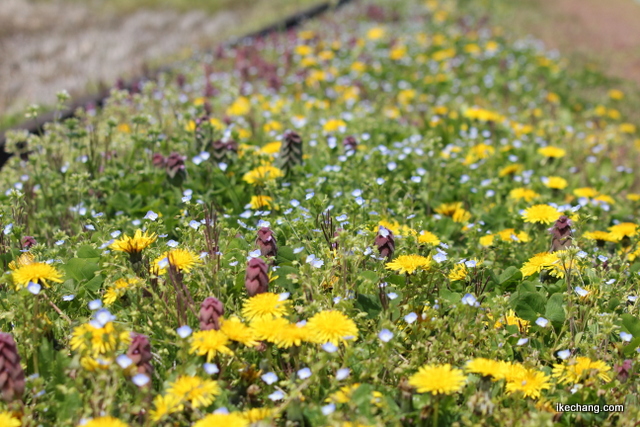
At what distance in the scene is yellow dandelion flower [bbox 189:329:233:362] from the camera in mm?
2068

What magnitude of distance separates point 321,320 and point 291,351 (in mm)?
154

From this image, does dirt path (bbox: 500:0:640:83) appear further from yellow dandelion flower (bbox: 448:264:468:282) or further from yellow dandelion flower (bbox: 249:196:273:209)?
yellow dandelion flower (bbox: 448:264:468:282)

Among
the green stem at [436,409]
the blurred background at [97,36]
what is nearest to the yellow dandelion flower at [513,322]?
the green stem at [436,409]

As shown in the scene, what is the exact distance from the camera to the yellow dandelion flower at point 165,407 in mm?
1890

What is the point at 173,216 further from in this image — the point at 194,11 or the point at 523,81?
the point at 194,11

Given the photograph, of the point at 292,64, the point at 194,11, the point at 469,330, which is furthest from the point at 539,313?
the point at 194,11

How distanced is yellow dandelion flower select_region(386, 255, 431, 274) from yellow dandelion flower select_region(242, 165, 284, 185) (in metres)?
1.18

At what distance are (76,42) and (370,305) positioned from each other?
9024 mm

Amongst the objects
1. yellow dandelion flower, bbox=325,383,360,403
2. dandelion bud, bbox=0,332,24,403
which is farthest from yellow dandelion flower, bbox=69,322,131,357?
yellow dandelion flower, bbox=325,383,360,403

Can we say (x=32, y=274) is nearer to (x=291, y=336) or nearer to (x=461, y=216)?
(x=291, y=336)

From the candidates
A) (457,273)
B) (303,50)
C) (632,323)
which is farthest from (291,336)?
(303,50)

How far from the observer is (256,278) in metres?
2.34

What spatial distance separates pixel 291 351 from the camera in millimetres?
2219

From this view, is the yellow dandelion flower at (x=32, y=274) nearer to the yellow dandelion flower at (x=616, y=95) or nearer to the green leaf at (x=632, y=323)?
the green leaf at (x=632, y=323)
